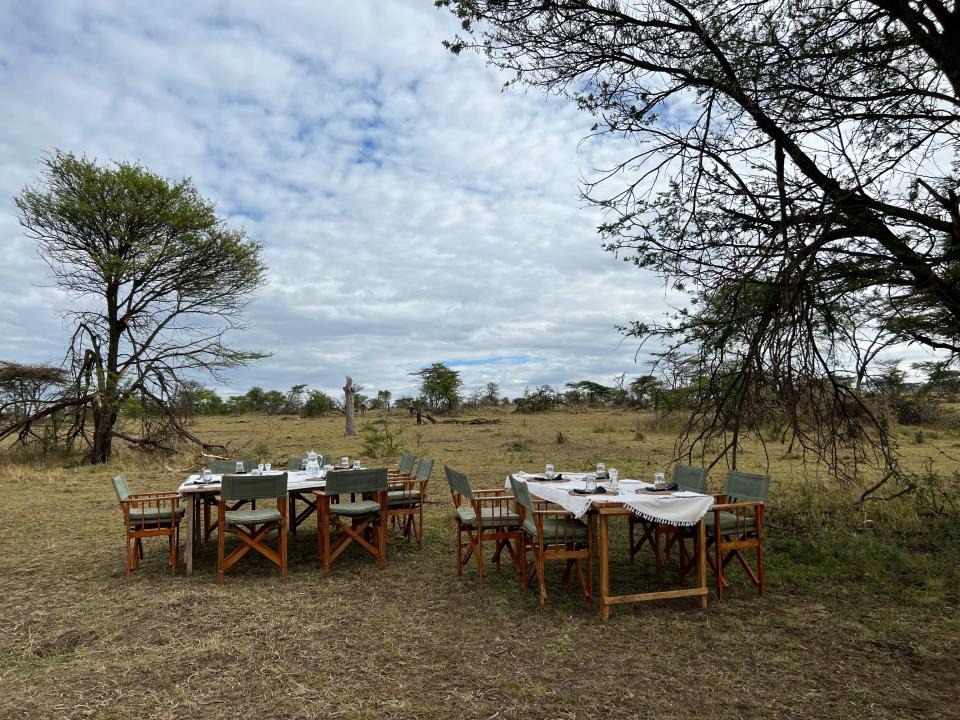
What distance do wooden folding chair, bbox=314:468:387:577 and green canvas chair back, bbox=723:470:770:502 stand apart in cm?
289

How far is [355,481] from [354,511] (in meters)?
0.48

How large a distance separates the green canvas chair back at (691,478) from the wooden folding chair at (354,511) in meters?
2.60

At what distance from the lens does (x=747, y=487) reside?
5191 millimetres

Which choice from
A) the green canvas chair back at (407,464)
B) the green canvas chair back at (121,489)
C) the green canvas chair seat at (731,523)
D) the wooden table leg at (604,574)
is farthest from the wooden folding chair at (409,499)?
the green canvas chair seat at (731,523)

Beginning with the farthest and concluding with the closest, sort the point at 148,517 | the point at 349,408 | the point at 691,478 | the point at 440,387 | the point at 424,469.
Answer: the point at 440,387 → the point at 349,408 → the point at 424,469 → the point at 691,478 → the point at 148,517

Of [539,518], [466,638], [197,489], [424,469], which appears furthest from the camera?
[424,469]

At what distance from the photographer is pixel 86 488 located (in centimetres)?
1083

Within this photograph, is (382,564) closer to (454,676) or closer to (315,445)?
(454,676)

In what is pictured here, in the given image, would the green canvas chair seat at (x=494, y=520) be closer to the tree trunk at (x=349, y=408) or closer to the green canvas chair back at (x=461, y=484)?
the green canvas chair back at (x=461, y=484)

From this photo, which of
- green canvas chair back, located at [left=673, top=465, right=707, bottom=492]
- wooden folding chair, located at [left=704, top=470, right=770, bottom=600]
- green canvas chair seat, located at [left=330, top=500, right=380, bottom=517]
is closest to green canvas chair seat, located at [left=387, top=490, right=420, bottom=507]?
green canvas chair seat, located at [left=330, top=500, right=380, bottom=517]

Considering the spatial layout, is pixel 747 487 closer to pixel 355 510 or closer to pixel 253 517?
pixel 355 510

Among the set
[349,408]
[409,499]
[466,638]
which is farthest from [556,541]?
[349,408]

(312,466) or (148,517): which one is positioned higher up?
(312,466)

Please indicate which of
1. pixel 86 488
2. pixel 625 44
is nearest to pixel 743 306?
pixel 625 44
